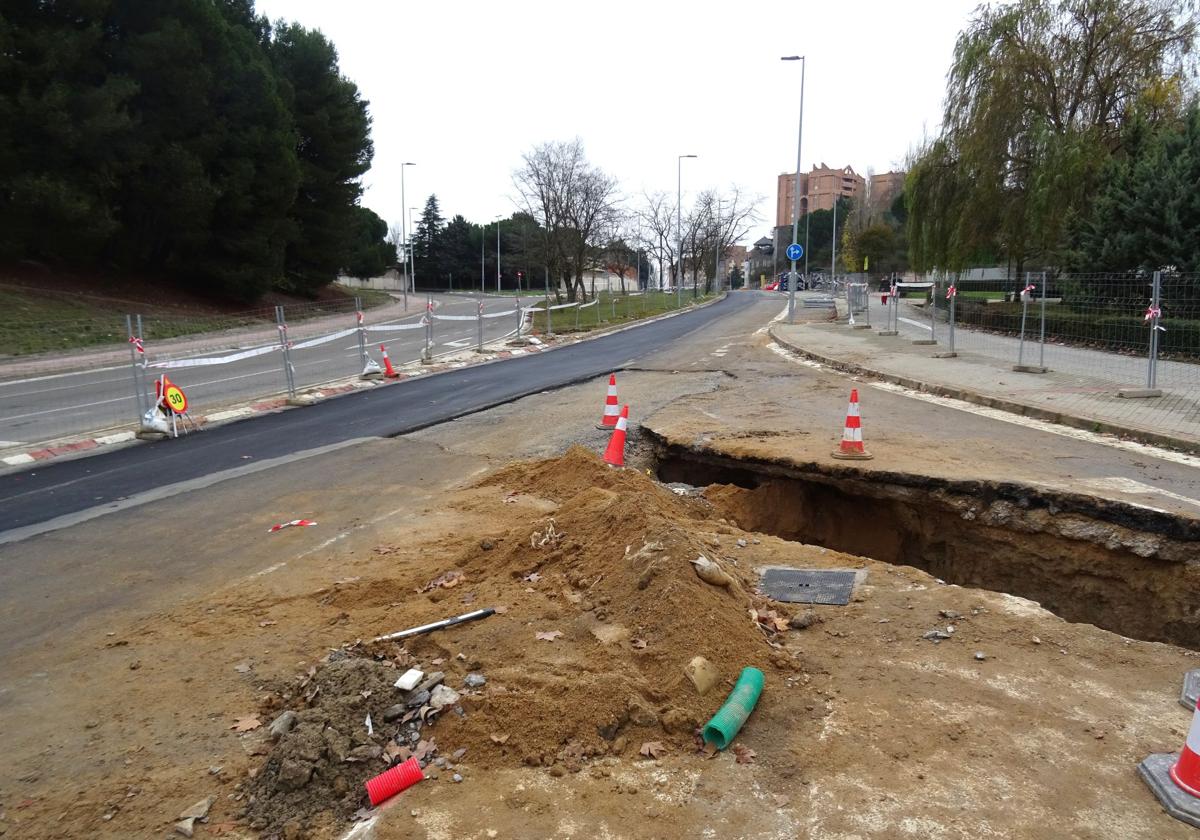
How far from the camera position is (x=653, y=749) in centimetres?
324

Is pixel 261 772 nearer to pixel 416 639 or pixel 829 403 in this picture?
pixel 416 639

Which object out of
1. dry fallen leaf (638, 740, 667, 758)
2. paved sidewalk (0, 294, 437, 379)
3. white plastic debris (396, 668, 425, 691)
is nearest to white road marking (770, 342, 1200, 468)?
dry fallen leaf (638, 740, 667, 758)

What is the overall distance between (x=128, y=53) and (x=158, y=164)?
402 centimetres

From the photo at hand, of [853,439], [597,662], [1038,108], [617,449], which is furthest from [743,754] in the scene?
[1038,108]

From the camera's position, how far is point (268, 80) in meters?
34.0

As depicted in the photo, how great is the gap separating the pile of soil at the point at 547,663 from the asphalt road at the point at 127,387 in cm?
946

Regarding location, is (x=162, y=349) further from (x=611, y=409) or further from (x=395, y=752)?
(x=395, y=752)

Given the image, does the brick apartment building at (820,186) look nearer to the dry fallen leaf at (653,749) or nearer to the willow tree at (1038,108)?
the willow tree at (1038,108)

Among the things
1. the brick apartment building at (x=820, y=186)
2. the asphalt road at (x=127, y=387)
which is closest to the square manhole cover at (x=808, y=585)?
the asphalt road at (x=127, y=387)

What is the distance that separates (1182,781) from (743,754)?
1.67m

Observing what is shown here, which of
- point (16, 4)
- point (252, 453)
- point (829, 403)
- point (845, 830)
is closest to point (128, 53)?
point (16, 4)

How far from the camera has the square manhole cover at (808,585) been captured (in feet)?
15.6

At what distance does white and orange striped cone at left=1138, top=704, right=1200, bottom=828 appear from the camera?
2.77m

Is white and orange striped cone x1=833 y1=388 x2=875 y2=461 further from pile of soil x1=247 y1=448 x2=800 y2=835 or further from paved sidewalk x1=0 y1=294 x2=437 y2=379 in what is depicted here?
paved sidewalk x1=0 y1=294 x2=437 y2=379
